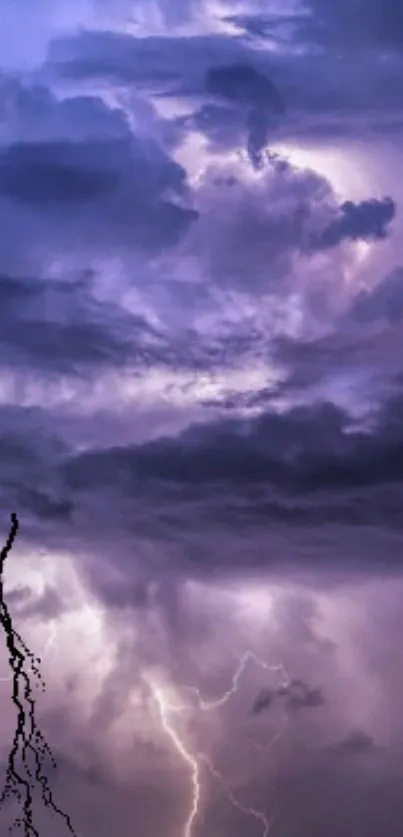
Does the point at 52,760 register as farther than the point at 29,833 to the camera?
Yes

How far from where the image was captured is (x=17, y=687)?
12.4 meters

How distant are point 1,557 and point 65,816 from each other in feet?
13.5

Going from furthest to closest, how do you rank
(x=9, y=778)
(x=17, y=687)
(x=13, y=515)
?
1. (x=9, y=778)
2. (x=17, y=687)
3. (x=13, y=515)

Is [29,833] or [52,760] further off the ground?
[52,760]

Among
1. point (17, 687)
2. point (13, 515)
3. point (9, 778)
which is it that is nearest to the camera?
point (13, 515)

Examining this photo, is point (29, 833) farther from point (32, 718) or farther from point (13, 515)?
point (13, 515)

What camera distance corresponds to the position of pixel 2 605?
11.8 meters

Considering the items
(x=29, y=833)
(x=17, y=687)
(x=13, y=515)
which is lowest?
(x=29, y=833)

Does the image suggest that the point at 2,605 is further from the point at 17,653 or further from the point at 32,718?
the point at 32,718

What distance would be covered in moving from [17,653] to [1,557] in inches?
56.6

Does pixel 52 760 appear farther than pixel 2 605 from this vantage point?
Yes

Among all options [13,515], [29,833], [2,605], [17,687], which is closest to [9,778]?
[29,833]

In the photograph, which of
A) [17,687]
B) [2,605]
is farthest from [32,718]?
[2,605]

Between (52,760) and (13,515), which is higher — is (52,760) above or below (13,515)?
below
